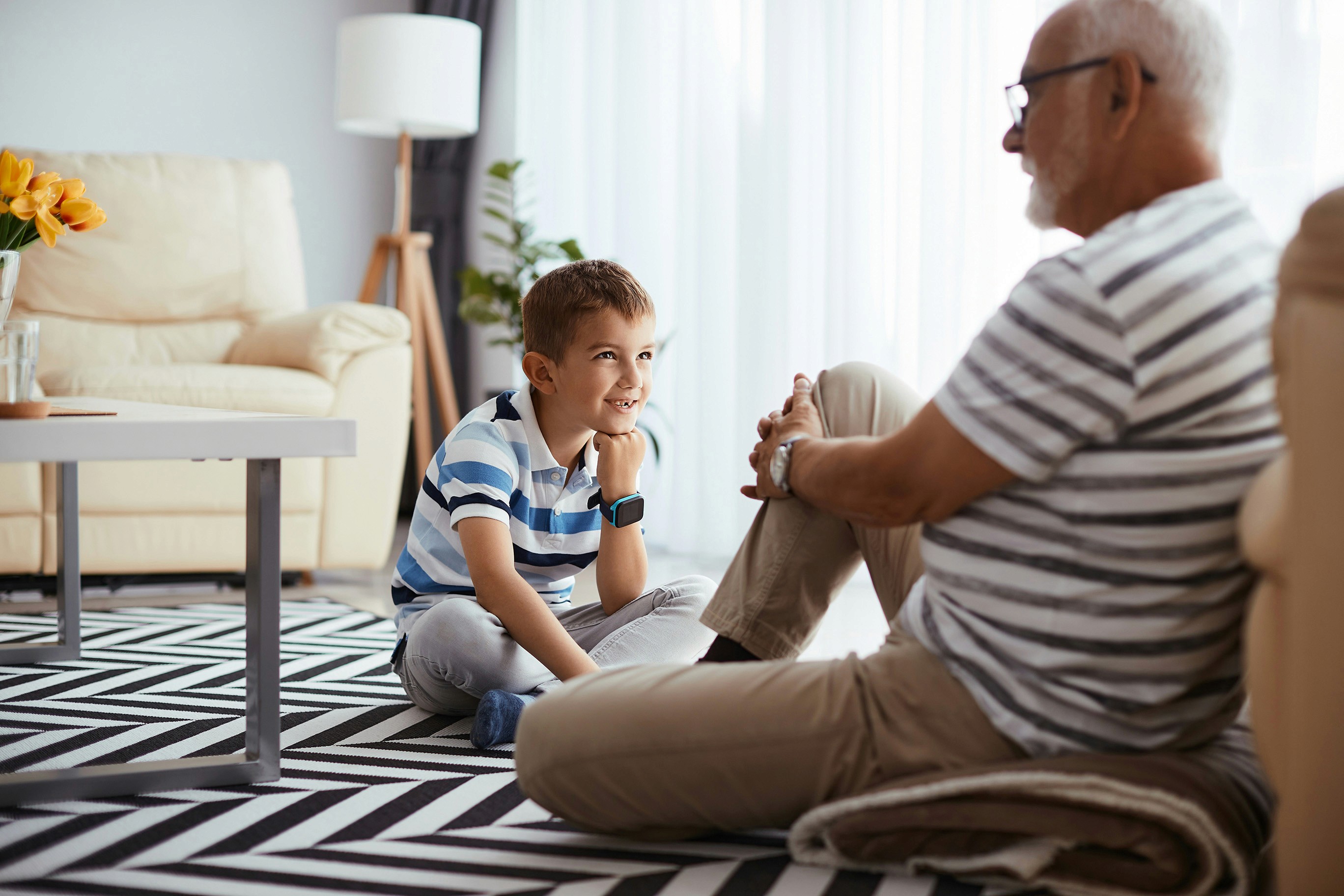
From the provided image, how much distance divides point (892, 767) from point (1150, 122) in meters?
0.57

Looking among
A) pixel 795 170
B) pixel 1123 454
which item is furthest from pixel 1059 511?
pixel 795 170

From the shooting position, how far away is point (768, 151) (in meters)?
3.14

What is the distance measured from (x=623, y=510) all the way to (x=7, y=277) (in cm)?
84

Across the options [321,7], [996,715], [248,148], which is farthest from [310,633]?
[321,7]

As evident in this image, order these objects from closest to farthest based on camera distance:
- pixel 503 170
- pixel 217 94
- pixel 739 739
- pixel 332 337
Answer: pixel 739 739
pixel 332 337
pixel 503 170
pixel 217 94

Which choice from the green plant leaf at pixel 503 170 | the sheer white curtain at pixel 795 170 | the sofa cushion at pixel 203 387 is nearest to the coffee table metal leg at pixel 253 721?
the sofa cushion at pixel 203 387

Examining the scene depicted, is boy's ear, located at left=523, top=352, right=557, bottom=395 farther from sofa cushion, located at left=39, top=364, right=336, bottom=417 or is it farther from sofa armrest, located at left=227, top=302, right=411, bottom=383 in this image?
sofa armrest, located at left=227, top=302, right=411, bottom=383

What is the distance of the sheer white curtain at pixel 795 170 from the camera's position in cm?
209

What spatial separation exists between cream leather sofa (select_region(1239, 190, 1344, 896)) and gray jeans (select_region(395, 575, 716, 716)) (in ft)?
2.50

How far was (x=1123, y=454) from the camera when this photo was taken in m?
0.91

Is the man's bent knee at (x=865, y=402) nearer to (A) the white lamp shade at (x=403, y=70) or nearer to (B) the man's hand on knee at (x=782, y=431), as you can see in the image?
(B) the man's hand on knee at (x=782, y=431)

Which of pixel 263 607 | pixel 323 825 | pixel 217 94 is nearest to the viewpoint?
pixel 323 825

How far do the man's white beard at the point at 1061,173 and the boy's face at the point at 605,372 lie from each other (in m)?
0.61

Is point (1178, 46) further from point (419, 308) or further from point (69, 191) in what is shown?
point (419, 308)
